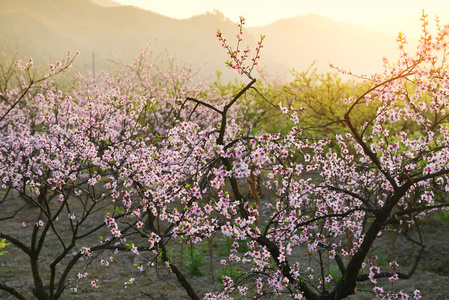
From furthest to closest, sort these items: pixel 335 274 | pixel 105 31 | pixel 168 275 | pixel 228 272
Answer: pixel 105 31
pixel 168 275
pixel 228 272
pixel 335 274

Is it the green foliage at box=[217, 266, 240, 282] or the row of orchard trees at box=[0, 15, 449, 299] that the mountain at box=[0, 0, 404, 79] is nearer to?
the green foliage at box=[217, 266, 240, 282]

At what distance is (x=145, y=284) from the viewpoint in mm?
6973

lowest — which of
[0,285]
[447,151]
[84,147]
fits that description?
[0,285]

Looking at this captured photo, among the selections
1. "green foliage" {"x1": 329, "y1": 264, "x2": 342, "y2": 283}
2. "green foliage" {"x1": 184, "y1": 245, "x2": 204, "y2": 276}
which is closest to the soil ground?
"green foliage" {"x1": 184, "y1": 245, "x2": 204, "y2": 276}

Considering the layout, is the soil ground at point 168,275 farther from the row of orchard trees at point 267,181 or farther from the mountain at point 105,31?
the mountain at point 105,31

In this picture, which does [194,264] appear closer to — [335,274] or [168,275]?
[168,275]

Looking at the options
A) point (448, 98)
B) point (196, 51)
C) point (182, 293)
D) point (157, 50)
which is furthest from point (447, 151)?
point (196, 51)

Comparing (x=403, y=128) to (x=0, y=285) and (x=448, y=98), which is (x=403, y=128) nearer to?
(x=448, y=98)

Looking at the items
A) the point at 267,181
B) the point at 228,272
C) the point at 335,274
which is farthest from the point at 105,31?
the point at 267,181

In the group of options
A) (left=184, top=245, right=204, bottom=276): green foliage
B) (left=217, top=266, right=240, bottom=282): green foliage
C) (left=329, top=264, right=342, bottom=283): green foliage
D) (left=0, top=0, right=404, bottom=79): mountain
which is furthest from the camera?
(left=0, top=0, right=404, bottom=79): mountain

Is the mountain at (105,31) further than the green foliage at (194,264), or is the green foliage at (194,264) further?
the mountain at (105,31)

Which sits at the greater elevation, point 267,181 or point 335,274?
point 267,181

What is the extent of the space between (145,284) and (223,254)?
6.08 ft

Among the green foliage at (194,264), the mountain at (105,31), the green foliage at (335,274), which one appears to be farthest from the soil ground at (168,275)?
the mountain at (105,31)
